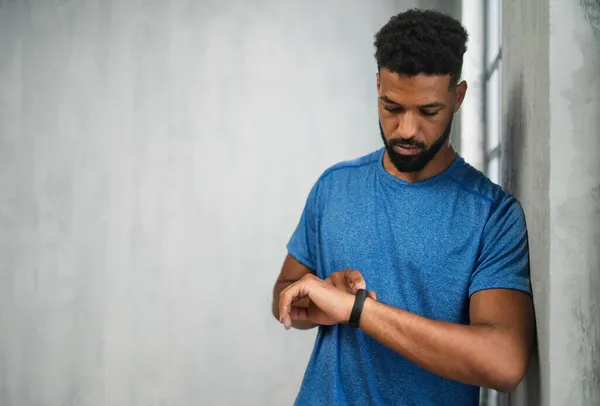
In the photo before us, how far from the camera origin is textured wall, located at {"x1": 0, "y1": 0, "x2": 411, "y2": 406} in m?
2.93

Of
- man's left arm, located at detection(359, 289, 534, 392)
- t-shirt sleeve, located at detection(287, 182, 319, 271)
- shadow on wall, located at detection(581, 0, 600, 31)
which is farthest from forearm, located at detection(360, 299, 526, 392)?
shadow on wall, located at detection(581, 0, 600, 31)

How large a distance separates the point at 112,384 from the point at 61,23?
173 cm

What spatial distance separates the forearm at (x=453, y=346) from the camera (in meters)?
0.99

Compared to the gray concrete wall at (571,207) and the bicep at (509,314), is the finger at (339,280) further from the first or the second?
the gray concrete wall at (571,207)

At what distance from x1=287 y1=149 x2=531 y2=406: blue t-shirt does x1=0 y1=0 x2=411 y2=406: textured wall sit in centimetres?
158

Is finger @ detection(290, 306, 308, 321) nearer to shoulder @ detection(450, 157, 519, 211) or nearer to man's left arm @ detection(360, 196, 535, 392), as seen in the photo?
man's left arm @ detection(360, 196, 535, 392)

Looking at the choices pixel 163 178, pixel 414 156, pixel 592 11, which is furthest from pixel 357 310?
pixel 163 178

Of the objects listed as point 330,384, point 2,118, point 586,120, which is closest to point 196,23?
point 2,118

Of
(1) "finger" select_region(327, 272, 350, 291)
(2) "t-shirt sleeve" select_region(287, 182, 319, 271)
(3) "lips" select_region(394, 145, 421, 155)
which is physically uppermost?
(3) "lips" select_region(394, 145, 421, 155)

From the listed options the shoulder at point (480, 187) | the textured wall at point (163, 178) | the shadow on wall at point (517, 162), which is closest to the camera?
the shadow on wall at point (517, 162)

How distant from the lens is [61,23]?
3.23 meters

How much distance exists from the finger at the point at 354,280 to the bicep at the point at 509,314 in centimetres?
18

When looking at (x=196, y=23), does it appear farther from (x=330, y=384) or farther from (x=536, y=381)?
(x=536, y=381)

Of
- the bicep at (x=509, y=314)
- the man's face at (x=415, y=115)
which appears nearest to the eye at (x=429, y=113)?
the man's face at (x=415, y=115)
